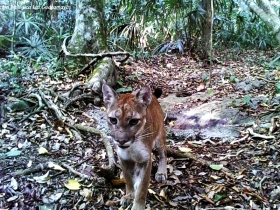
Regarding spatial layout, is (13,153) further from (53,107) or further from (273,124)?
(273,124)

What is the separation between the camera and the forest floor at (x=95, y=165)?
3677 mm

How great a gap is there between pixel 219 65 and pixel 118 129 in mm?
8760

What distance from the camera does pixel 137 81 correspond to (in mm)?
8852

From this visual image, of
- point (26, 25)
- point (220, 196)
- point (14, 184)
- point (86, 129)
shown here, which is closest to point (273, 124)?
point (220, 196)

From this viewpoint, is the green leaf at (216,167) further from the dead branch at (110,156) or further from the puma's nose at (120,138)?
the puma's nose at (120,138)

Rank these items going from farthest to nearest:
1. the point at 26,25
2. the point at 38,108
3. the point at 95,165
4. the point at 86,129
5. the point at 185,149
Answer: the point at 26,25 < the point at 38,108 < the point at 86,129 < the point at 185,149 < the point at 95,165

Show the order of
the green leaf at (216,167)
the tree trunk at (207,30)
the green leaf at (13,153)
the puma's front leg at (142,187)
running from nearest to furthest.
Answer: the puma's front leg at (142,187) → the green leaf at (216,167) → the green leaf at (13,153) → the tree trunk at (207,30)

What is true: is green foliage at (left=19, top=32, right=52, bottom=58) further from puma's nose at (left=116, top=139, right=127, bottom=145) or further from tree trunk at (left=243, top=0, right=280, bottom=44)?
puma's nose at (left=116, top=139, right=127, bottom=145)

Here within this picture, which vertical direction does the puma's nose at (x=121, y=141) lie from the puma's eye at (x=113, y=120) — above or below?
below

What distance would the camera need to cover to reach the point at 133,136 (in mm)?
3191

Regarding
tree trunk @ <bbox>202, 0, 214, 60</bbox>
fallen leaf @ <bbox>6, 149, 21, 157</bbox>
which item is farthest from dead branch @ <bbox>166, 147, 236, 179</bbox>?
tree trunk @ <bbox>202, 0, 214, 60</bbox>

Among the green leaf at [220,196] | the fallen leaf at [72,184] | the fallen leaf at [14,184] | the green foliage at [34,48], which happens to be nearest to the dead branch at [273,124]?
the green leaf at [220,196]

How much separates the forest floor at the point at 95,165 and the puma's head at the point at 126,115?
2.94ft

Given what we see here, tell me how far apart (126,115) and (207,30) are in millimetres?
9060
